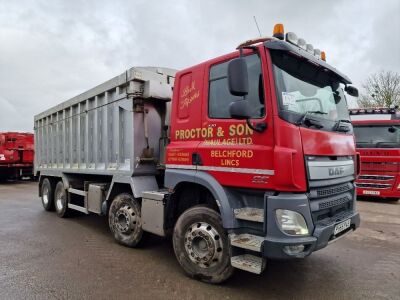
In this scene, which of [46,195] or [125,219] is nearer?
[125,219]

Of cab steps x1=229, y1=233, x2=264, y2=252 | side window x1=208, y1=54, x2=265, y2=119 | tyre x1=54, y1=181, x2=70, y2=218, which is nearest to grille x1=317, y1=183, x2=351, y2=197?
cab steps x1=229, y1=233, x2=264, y2=252

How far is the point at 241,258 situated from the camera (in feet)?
11.7

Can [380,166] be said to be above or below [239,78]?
below

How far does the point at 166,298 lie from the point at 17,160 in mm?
17334

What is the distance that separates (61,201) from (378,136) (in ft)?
30.4

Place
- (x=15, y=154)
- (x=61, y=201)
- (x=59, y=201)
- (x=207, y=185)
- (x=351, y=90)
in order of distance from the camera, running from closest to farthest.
Result: 1. (x=207, y=185)
2. (x=351, y=90)
3. (x=61, y=201)
4. (x=59, y=201)
5. (x=15, y=154)

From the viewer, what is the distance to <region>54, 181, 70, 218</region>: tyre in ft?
25.2

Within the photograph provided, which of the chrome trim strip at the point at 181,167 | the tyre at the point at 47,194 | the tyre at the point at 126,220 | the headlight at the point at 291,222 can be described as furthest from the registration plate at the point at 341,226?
the tyre at the point at 47,194

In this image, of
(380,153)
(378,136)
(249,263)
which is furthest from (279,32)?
(378,136)

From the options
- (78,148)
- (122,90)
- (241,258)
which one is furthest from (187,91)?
(78,148)

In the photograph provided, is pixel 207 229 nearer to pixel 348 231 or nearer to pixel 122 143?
pixel 348 231

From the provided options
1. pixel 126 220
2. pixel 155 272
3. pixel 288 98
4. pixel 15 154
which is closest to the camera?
pixel 288 98

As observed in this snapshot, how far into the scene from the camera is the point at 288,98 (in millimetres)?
3520

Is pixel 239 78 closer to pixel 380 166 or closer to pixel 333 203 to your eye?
pixel 333 203
